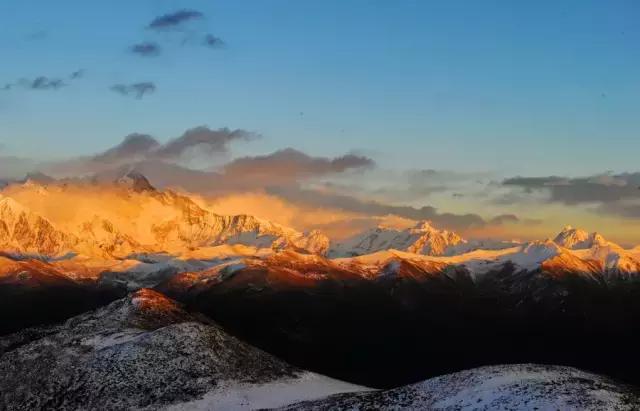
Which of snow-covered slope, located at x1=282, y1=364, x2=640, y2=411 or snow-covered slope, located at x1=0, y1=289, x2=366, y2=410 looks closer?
snow-covered slope, located at x1=282, y1=364, x2=640, y2=411

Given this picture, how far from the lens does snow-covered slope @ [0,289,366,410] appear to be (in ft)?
345

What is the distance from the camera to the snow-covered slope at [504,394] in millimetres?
75188

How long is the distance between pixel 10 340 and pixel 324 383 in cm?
5233

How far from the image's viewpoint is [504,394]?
79.8 meters

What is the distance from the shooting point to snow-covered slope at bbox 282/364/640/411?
2960 inches

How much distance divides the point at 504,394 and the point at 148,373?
48807mm

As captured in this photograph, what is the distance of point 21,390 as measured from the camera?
360 feet

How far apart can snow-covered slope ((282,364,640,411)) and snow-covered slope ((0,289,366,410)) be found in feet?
51.1

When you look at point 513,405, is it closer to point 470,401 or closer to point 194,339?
point 470,401

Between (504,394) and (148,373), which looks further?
(148,373)

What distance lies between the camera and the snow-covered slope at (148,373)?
10512 cm

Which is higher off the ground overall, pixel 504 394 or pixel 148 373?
pixel 504 394

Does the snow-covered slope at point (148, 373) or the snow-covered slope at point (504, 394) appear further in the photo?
the snow-covered slope at point (148, 373)

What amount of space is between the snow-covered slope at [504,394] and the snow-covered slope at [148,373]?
51.1 ft
